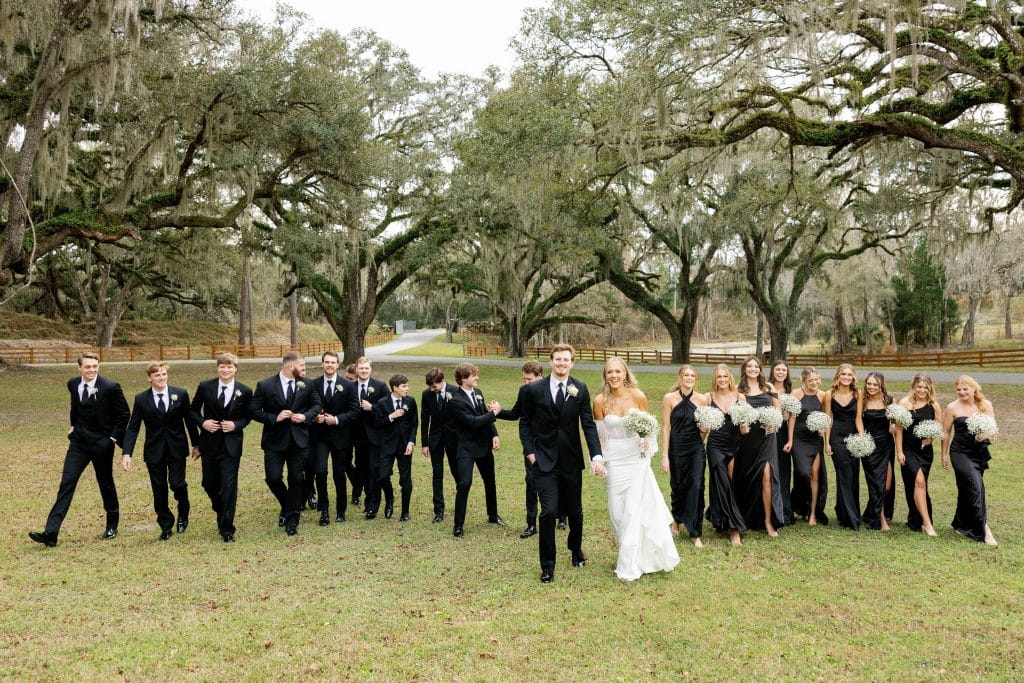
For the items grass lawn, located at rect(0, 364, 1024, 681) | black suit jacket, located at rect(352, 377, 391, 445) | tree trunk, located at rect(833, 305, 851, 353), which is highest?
tree trunk, located at rect(833, 305, 851, 353)

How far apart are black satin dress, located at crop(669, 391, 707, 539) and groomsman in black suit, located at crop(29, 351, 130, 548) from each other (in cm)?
495

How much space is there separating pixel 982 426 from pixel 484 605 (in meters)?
4.57

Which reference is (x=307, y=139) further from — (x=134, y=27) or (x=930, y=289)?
(x=930, y=289)

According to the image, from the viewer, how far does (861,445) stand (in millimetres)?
6297

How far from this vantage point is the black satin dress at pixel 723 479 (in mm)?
6102

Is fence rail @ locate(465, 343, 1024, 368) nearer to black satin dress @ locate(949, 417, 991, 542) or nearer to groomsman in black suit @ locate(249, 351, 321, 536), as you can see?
black satin dress @ locate(949, 417, 991, 542)

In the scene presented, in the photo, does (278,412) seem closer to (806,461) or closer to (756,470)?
(756,470)

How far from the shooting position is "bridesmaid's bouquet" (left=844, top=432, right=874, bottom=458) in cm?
628

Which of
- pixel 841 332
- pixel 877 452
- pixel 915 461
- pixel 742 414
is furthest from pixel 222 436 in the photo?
pixel 841 332

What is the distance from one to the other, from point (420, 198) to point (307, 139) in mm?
6823

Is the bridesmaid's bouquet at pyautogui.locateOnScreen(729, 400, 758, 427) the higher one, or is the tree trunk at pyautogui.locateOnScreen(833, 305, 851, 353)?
the tree trunk at pyautogui.locateOnScreen(833, 305, 851, 353)

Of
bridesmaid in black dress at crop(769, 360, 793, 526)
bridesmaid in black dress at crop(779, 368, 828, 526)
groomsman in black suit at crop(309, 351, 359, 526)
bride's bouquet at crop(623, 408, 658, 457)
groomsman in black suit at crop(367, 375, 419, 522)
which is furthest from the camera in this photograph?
groomsman in black suit at crop(367, 375, 419, 522)

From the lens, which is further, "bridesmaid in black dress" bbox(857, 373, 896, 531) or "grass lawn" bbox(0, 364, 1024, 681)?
"bridesmaid in black dress" bbox(857, 373, 896, 531)

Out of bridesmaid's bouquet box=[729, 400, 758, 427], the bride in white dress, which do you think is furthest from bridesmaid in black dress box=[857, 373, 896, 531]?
the bride in white dress
